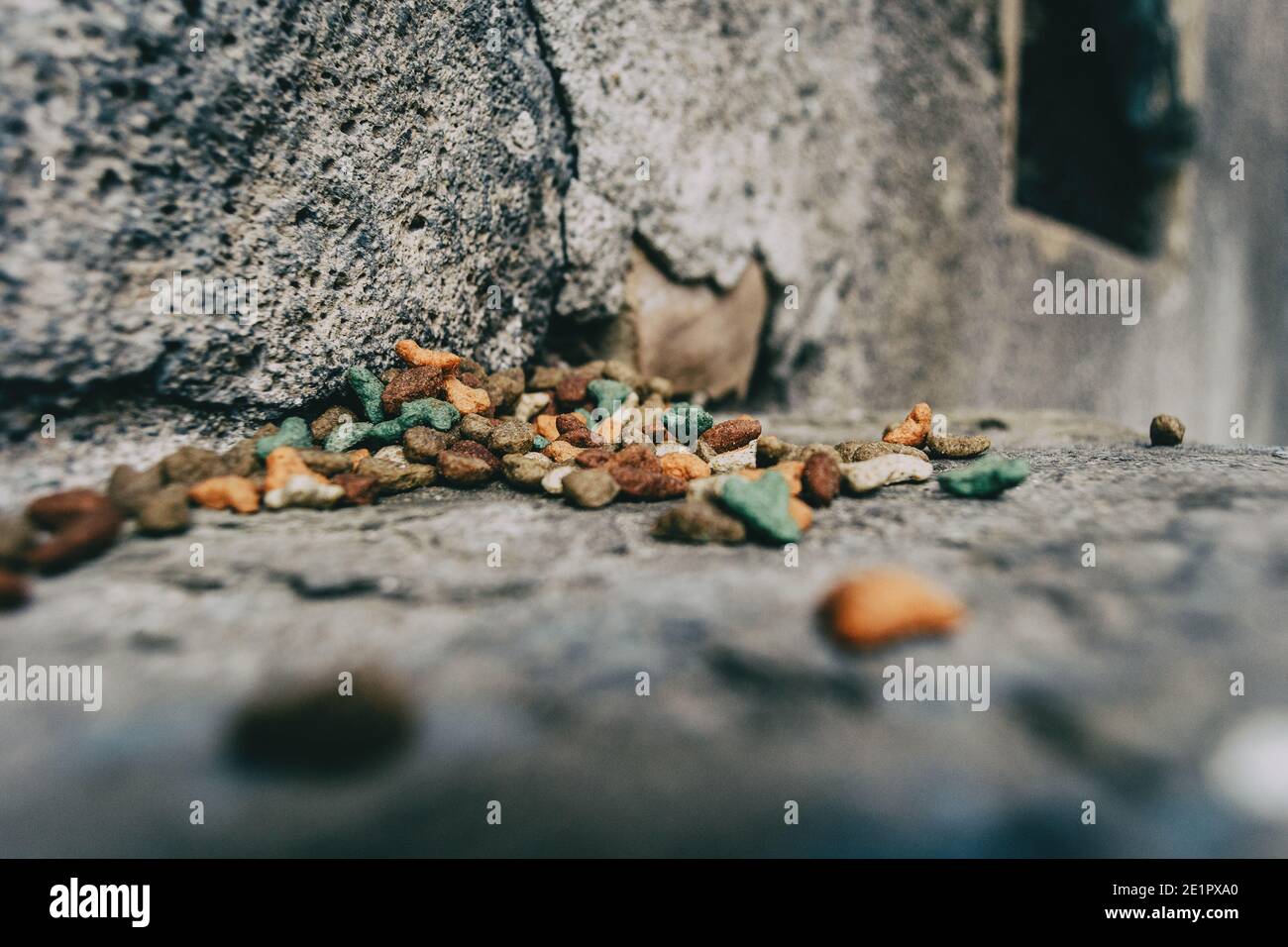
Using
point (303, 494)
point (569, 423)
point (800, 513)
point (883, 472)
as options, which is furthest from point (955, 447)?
point (303, 494)

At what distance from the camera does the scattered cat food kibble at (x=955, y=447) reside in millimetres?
1290

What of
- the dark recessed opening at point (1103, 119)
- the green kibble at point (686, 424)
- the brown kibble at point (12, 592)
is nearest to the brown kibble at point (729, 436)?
the green kibble at point (686, 424)

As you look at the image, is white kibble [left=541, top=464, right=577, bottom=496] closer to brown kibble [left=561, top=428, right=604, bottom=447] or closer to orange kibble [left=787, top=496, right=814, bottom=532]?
brown kibble [left=561, top=428, right=604, bottom=447]

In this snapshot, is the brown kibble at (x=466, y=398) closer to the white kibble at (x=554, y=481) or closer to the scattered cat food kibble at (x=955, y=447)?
the white kibble at (x=554, y=481)

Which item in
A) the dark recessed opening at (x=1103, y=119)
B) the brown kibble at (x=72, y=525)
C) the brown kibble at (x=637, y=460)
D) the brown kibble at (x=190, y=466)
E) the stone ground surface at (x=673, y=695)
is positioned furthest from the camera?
the dark recessed opening at (x=1103, y=119)

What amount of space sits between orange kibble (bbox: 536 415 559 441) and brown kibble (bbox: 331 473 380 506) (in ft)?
1.15

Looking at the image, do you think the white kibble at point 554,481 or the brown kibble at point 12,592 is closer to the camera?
the brown kibble at point 12,592

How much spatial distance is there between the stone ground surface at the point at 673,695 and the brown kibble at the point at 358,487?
0.43ft

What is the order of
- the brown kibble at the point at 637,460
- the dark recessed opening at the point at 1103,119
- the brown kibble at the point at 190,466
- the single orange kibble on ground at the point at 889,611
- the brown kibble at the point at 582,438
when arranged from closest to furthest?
the single orange kibble on ground at the point at 889,611, the brown kibble at the point at 190,466, the brown kibble at the point at 637,460, the brown kibble at the point at 582,438, the dark recessed opening at the point at 1103,119

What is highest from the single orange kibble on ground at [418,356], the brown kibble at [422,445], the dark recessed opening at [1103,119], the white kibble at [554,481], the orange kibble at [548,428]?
the dark recessed opening at [1103,119]

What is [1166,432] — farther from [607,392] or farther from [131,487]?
[131,487]

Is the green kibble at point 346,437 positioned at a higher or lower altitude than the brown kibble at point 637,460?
higher

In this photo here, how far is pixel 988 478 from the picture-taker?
1026 mm
